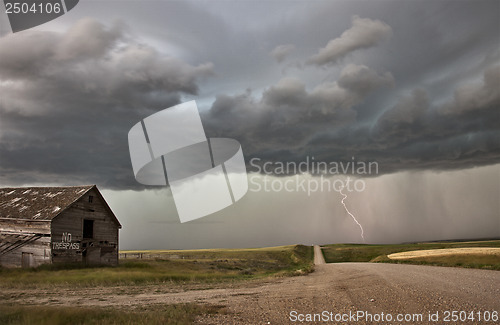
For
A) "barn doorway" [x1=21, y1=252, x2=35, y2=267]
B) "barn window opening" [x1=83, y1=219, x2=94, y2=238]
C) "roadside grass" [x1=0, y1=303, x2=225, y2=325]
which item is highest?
"barn window opening" [x1=83, y1=219, x2=94, y2=238]

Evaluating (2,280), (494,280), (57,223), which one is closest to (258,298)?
(494,280)

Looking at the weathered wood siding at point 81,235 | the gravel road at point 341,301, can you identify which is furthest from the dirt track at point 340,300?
the weathered wood siding at point 81,235

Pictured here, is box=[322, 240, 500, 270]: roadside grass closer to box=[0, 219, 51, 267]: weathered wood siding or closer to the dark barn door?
box=[0, 219, 51, 267]: weathered wood siding

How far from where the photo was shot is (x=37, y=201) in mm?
37281

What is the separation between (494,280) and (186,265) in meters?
32.4

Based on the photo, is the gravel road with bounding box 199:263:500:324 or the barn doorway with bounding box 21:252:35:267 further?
the barn doorway with bounding box 21:252:35:267

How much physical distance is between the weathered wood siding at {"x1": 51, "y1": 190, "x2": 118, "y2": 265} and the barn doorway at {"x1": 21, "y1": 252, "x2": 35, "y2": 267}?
7.81 feet

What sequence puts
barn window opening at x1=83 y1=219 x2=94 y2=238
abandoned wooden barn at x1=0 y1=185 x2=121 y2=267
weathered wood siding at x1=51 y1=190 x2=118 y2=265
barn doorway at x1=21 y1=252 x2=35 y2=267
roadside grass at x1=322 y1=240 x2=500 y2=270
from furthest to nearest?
1. barn window opening at x1=83 y1=219 x2=94 y2=238
2. weathered wood siding at x1=51 y1=190 x2=118 y2=265
3. abandoned wooden barn at x1=0 y1=185 x2=121 y2=267
4. barn doorway at x1=21 y1=252 x2=35 y2=267
5. roadside grass at x1=322 y1=240 x2=500 y2=270

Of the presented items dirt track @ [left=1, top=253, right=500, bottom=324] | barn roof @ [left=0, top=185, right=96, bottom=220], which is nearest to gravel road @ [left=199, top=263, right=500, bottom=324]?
dirt track @ [left=1, top=253, right=500, bottom=324]

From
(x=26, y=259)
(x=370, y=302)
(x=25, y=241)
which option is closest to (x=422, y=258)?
(x=370, y=302)

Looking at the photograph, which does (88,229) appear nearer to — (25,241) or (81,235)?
A: (81,235)

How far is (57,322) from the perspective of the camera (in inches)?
400

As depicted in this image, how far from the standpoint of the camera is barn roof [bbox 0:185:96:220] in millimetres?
34812

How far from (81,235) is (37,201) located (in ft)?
19.5
